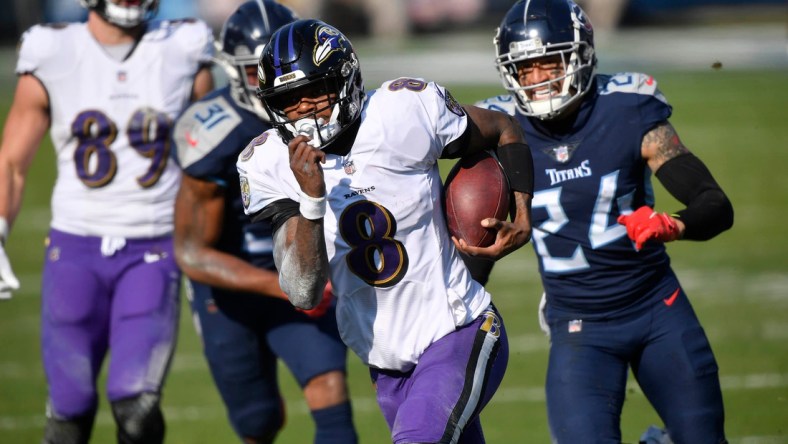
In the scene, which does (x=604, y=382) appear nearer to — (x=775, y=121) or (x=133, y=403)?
(x=133, y=403)

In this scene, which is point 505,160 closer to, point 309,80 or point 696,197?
point 696,197

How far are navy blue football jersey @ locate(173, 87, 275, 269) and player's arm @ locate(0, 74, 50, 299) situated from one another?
79 cm

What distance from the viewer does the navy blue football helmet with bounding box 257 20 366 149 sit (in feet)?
13.0

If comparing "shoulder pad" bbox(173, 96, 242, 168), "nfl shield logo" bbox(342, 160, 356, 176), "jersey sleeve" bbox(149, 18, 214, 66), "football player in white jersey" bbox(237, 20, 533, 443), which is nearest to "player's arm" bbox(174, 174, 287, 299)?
"shoulder pad" bbox(173, 96, 242, 168)

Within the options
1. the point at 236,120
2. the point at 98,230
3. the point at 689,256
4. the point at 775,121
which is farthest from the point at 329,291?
the point at 775,121

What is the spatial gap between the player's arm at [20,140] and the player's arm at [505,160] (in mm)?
2356

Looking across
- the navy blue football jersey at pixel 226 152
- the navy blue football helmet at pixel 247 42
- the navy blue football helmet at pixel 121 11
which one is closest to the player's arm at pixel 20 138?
the navy blue football helmet at pixel 121 11

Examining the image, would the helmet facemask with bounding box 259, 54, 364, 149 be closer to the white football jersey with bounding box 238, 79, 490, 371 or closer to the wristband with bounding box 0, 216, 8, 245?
the white football jersey with bounding box 238, 79, 490, 371

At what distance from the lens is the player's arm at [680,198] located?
13.3 feet

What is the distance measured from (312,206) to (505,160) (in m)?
0.87

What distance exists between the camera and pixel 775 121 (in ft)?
53.9

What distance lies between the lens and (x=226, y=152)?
204 inches

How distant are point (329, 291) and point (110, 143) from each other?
1.52m

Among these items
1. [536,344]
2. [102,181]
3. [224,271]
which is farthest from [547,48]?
[536,344]
